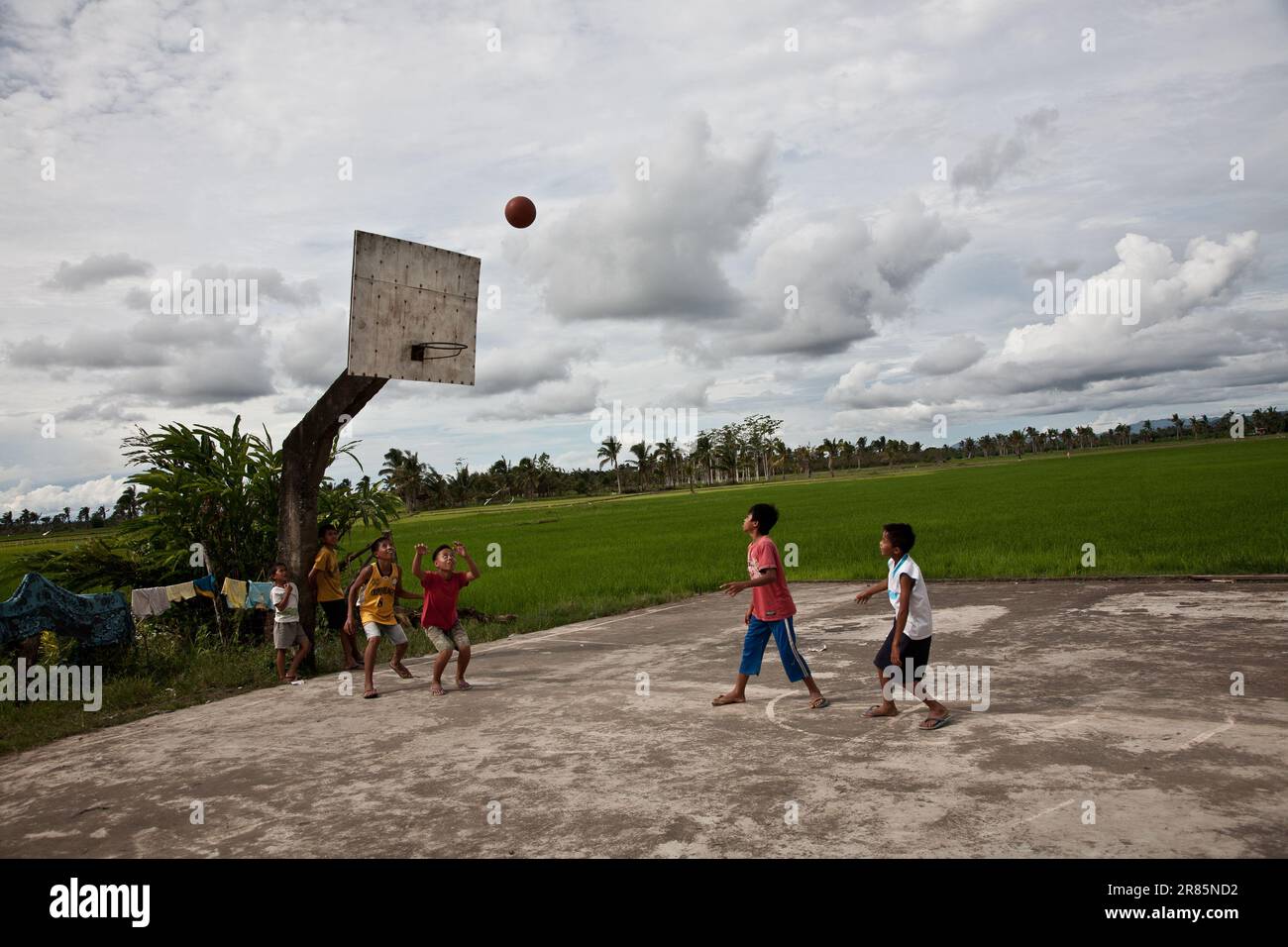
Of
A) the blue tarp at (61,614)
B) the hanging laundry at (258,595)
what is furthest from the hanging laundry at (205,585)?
the blue tarp at (61,614)

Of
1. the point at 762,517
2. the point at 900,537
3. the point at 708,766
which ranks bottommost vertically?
the point at 708,766

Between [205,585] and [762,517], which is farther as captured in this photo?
[205,585]

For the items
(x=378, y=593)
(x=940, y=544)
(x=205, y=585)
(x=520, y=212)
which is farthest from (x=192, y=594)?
(x=940, y=544)

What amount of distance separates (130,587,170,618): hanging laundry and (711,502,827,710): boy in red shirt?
22.5 feet

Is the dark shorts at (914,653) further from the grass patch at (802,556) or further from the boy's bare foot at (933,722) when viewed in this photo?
the grass patch at (802,556)

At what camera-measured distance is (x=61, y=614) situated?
8.43 meters

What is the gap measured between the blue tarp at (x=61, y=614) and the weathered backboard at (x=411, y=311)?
3624mm

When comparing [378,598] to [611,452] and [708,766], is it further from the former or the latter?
[611,452]

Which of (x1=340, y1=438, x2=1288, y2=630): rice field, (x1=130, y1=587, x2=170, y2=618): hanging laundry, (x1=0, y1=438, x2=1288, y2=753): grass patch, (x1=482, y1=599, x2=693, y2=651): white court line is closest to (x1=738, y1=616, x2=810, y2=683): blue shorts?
(x1=482, y1=599, x2=693, y2=651): white court line

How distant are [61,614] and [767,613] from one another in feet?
23.4

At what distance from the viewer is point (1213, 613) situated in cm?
888
